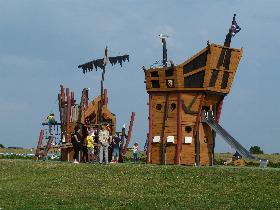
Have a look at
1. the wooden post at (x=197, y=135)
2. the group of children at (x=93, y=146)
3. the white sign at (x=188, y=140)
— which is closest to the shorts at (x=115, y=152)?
the group of children at (x=93, y=146)

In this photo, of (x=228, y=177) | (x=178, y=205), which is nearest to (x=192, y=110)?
(x=228, y=177)

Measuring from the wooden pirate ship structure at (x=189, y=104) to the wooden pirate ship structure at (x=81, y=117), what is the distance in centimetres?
450

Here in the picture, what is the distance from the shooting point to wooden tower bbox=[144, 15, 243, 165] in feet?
117

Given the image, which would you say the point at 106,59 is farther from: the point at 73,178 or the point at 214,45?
the point at 73,178

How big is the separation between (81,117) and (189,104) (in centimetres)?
843

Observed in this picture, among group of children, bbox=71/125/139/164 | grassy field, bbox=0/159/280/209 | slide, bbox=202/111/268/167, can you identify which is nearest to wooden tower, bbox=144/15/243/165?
slide, bbox=202/111/268/167

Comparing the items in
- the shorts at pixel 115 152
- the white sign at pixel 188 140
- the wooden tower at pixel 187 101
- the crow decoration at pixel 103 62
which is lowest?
the shorts at pixel 115 152

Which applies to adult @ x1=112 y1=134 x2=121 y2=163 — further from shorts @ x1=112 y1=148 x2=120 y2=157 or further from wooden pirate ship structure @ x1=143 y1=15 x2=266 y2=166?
wooden pirate ship structure @ x1=143 y1=15 x2=266 y2=166

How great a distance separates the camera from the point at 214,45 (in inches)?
1388

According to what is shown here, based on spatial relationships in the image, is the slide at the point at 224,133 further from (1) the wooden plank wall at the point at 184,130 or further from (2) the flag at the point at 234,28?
(2) the flag at the point at 234,28

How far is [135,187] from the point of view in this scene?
24.4 m

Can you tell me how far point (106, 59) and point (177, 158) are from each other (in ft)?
26.0

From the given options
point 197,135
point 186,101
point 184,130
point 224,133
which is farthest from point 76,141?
point 224,133

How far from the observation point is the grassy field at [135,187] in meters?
20.4
